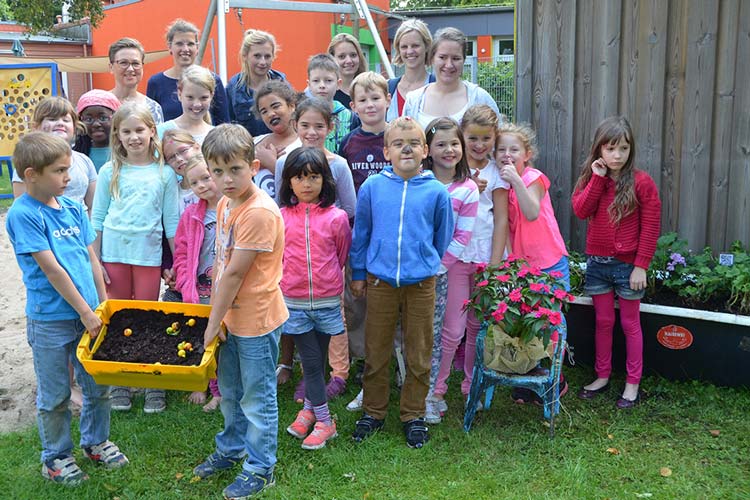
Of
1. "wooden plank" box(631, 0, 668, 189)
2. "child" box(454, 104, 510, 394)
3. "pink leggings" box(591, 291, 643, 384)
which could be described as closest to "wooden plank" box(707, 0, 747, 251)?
"wooden plank" box(631, 0, 668, 189)

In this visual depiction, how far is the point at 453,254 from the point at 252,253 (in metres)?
1.37

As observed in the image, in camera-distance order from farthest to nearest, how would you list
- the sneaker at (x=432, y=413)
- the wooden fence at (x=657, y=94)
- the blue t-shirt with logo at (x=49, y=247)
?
the wooden fence at (x=657, y=94), the sneaker at (x=432, y=413), the blue t-shirt with logo at (x=49, y=247)

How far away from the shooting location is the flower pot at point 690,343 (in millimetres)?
4250

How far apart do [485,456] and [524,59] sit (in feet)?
9.99

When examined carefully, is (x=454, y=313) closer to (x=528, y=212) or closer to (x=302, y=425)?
(x=528, y=212)

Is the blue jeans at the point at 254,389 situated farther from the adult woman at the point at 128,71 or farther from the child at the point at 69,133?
the adult woman at the point at 128,71

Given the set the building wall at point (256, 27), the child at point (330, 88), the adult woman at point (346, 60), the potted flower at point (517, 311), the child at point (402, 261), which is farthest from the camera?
the building wall at point (256, 27)

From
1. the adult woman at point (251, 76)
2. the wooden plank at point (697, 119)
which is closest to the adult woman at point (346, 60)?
the adult woman at point (251, 76)

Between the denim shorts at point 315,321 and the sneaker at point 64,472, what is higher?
the denim shorts at point 315,321

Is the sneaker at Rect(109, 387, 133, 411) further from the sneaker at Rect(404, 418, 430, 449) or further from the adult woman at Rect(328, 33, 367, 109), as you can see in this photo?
the adult woman at Rect(328, 33, 367, 109)

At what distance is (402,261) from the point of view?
3721mm

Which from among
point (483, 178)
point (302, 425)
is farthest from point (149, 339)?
A: point (483, 178)

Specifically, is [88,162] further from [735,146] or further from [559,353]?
[735,146]

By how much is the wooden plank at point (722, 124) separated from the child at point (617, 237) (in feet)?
2.76
